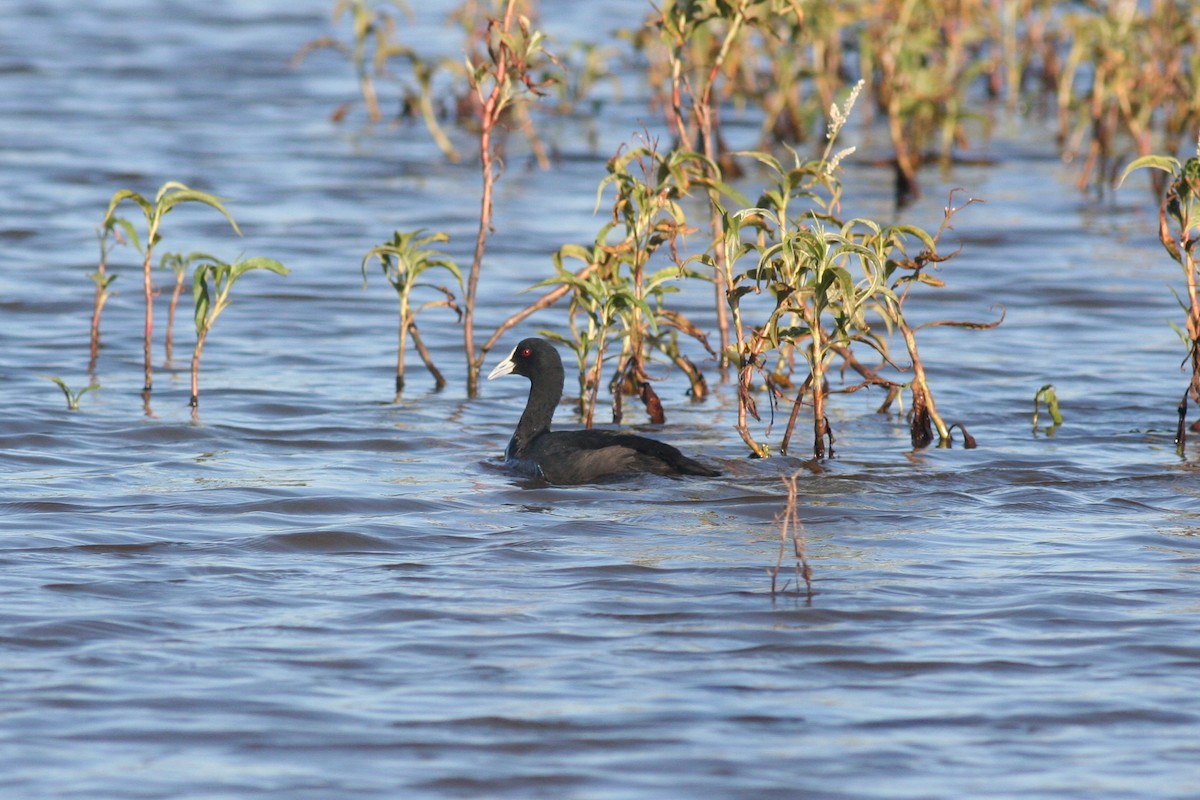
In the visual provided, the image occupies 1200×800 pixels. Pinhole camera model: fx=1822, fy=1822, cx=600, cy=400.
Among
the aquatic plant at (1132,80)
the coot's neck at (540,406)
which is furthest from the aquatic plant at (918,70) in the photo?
the coot's neck at (540,406)

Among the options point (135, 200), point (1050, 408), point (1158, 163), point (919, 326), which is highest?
point (1158, 163)

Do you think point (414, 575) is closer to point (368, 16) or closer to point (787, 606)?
point (787, 606)

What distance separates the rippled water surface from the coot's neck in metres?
0.26

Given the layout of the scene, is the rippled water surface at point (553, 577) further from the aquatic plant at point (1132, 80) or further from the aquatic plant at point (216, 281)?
the aquatic plant at point (1132, 80)

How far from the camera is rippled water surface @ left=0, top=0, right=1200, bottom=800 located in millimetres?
5230

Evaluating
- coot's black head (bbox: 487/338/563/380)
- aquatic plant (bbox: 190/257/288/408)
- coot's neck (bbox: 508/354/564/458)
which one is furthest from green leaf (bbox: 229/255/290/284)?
coot's neck (bbox: 508/354/564/458)

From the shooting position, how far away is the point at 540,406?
9.24 metres

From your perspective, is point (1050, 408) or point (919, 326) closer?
point (919, 326)

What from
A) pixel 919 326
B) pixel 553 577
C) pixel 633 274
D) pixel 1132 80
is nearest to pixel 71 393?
pixel 633 274

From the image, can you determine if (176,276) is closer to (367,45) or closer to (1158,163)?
(1158,163)

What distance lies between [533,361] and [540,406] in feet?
1.09

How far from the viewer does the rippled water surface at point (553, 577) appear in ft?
17.2

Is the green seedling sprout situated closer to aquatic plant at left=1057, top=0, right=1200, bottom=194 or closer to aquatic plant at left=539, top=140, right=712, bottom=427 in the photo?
aquatic plant at left=539, top=140, right=712, bottom=427

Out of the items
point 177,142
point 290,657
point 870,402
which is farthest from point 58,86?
point 290,657
